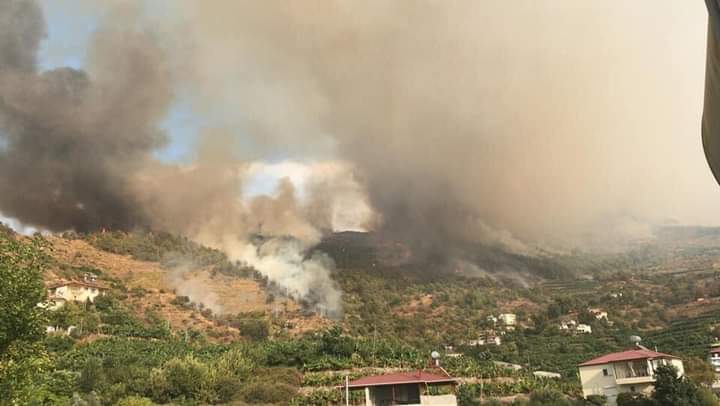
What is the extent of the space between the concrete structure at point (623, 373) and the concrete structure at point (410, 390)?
48.5 ft

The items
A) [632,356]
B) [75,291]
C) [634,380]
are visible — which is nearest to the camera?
[634,380]

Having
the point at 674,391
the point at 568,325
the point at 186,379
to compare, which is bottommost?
the point at 674,391

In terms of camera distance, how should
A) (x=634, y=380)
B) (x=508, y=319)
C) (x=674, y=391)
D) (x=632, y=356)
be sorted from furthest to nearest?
(x=508, y=319) < (x=632, y=356) < (x=634, y=380) < (x=674, y=391)

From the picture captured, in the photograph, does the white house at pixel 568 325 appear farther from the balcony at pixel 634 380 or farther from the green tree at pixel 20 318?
the green tree at pixel 20 318

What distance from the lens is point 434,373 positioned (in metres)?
37.1

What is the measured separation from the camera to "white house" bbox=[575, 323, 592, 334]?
82588 mm

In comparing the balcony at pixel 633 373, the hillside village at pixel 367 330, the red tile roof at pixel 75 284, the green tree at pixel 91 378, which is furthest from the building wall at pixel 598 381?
the red tile roof at pixel 75 284

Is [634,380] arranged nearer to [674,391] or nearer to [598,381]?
[598,381]

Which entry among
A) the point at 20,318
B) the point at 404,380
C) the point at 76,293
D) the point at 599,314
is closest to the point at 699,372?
the point at 404,380

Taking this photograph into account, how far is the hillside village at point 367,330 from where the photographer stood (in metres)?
39.3

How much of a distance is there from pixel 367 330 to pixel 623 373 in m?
46.7

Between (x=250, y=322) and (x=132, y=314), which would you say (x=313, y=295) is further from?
(x=132, y=314)

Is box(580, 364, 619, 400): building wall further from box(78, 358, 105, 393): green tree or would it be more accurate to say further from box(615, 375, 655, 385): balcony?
box(78, 358, 105, 393): green tree

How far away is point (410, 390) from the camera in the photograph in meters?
33.5
